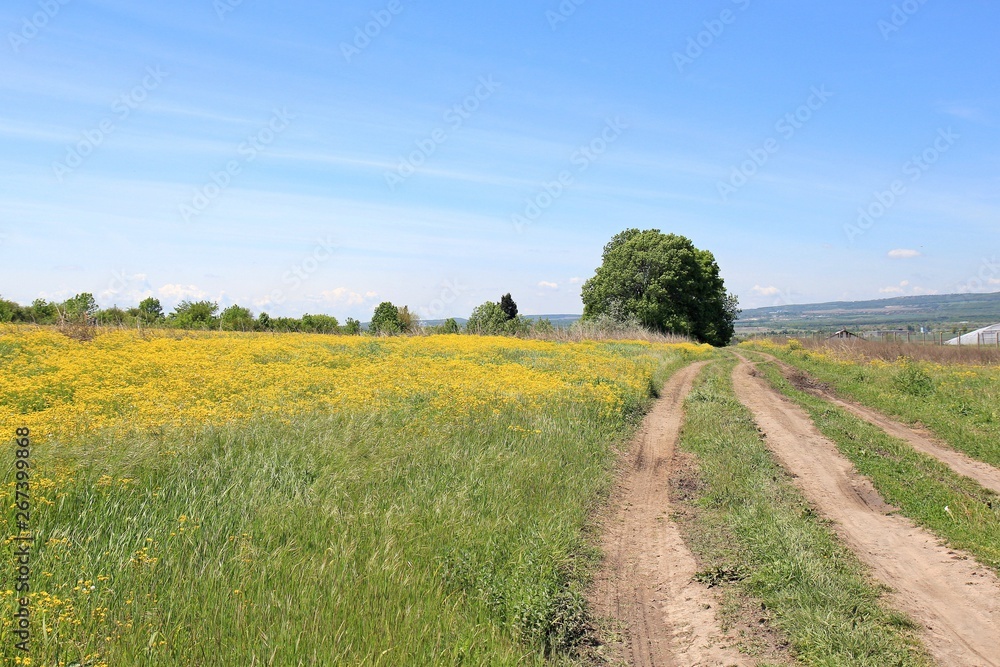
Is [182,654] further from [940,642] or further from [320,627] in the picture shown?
[940,642]

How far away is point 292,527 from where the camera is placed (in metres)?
5.08

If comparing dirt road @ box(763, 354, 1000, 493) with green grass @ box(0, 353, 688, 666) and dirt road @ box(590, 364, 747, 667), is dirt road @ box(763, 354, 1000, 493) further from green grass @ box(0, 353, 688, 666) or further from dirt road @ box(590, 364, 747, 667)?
green grass @ box(0, 353, 688, 666)

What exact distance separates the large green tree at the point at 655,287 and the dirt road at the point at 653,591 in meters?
55.9

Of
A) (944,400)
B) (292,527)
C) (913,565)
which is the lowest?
(944,400)

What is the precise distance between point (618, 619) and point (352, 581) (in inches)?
84.5

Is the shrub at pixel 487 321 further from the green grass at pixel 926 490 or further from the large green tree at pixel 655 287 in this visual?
the green grass at pixel 926 490

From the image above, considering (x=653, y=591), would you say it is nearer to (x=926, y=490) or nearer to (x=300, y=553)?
(x=300, y=553)

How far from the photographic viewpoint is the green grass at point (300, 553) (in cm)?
368

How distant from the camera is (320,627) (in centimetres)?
388

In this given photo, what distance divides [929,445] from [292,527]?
11.8 meters

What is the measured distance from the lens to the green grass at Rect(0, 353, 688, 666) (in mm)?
3680

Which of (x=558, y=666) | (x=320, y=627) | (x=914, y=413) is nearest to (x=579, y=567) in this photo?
(x=558, y=666)

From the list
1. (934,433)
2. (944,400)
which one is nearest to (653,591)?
(934,433)

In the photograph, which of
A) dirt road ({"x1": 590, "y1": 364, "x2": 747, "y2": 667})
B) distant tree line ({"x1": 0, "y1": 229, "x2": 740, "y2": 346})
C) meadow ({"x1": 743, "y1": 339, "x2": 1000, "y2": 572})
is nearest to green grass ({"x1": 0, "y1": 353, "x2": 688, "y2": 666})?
dirt road ({"x1": 590, "y1": 364, "x2": 747, "y2": 667})
